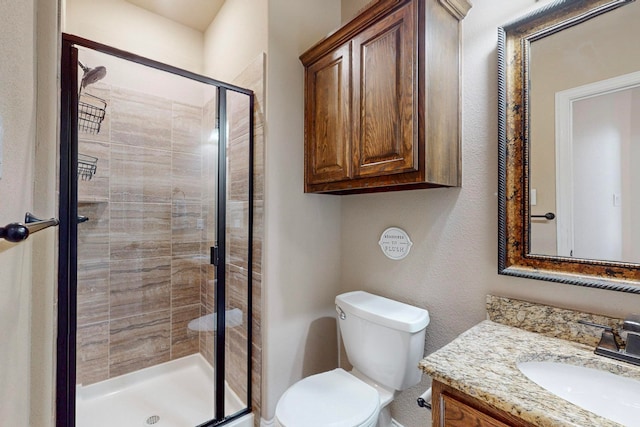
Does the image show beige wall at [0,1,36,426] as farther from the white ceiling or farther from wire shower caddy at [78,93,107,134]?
the white ceiling

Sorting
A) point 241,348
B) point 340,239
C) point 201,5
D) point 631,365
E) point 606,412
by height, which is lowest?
point 241,348

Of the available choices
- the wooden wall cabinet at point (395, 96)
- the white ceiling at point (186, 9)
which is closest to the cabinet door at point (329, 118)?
the wooden wall cabinet at point (395, 96)

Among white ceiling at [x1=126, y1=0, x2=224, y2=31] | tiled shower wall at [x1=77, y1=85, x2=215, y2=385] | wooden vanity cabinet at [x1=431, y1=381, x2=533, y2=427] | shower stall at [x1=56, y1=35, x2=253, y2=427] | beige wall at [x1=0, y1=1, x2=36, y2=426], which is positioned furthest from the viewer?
white ceiling at [x1=126, y1=0, x2=224, y2=31]

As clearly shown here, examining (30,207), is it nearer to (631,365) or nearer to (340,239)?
(340,239)

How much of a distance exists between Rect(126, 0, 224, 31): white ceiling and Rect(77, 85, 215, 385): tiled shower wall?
2.68 feet

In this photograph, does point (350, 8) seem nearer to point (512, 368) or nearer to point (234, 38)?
point (234, 38)

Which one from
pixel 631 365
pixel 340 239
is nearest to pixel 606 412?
pixel 631 365

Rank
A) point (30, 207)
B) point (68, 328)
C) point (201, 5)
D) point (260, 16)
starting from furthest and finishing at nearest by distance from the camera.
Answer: point (201, 5) → point (260, 16) → point (68, 328) → point (30, 207)

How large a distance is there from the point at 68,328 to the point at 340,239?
1403 mm

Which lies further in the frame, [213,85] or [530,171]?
[213,85]

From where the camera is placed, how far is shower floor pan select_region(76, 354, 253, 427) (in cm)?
169

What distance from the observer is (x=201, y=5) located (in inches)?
85.0

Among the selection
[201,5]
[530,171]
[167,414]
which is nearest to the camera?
[530,171]

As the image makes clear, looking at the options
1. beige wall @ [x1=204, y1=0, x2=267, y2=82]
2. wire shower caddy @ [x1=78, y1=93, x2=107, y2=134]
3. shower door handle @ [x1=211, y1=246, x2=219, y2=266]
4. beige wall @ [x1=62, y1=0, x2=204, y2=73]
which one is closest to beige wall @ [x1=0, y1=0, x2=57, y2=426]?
wire shower caddy @ [x1=78, y1=93, x2=107, y2=134]
